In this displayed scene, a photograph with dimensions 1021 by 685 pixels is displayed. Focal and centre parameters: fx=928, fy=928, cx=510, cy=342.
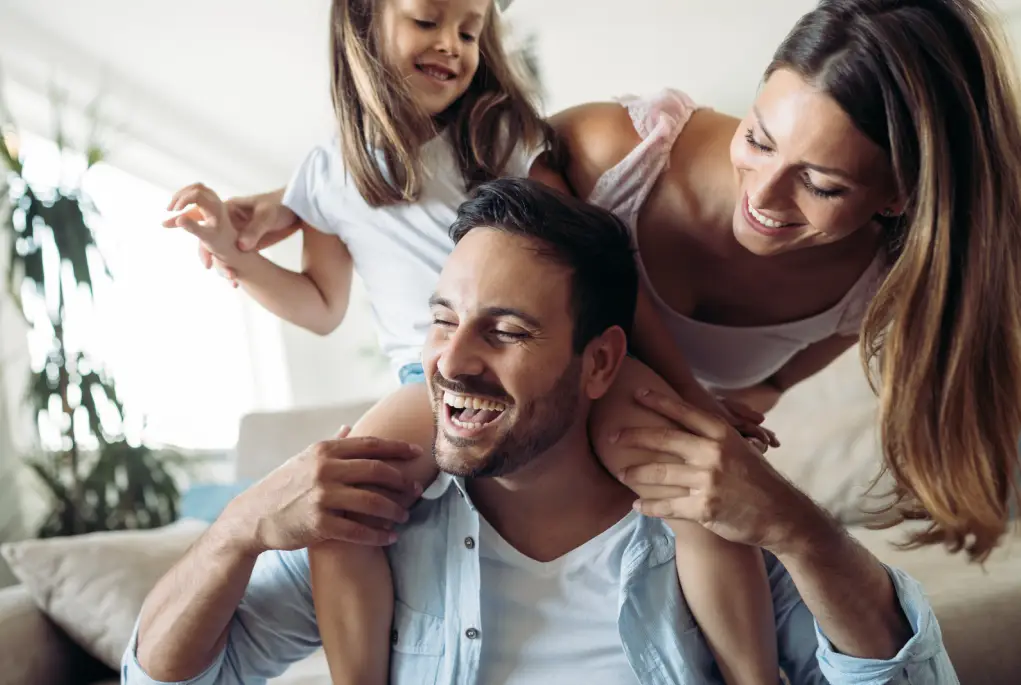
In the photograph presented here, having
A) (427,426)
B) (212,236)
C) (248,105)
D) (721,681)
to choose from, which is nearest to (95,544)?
(212,236)

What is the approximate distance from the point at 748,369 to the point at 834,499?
0.97 metres

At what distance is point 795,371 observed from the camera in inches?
66.9

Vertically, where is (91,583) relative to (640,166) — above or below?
below

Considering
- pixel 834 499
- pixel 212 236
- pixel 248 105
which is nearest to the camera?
pixel 212 236

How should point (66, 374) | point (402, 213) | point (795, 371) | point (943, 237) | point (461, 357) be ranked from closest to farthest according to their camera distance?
point (943, 237) → point (461, 357) → point (402, 213) → point (795, 371) → point (66, 374)

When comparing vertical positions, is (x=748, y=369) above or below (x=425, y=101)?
below

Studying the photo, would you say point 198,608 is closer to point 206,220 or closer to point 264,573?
point 264,573

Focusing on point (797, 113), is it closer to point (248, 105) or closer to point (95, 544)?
point (95, 544)

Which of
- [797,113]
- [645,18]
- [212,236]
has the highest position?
[645,18]

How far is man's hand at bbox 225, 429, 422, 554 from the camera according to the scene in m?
1.16

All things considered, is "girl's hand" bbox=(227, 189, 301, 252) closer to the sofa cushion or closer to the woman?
the woman

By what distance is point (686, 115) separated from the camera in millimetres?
1396

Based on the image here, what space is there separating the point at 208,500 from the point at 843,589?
2029mm

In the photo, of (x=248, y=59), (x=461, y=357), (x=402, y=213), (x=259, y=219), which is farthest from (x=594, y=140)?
(x=248, y=59)
